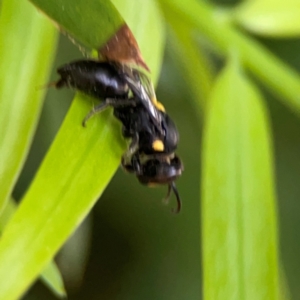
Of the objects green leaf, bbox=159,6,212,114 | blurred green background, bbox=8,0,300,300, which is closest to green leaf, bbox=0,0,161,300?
green leaf, bbox=159,6,212,114

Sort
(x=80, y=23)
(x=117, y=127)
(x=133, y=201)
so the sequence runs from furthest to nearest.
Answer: (x=133, y=201) → (x=117, y=127) → (x=80, y=23)

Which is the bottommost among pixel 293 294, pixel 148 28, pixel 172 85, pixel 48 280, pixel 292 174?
pixel 293 294

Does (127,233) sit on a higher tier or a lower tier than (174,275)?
higher

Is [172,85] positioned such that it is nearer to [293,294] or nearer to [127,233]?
[127,233]

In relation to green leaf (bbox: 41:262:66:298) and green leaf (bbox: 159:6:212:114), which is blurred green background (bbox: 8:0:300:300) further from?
green leaf (bbox: 41:262:66:298)

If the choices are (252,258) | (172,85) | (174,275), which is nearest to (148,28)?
(252,258)

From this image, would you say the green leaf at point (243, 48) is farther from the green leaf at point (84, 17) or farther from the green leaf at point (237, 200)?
the green leaf at point (84, 17)

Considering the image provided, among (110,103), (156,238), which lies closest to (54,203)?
(110,103)
